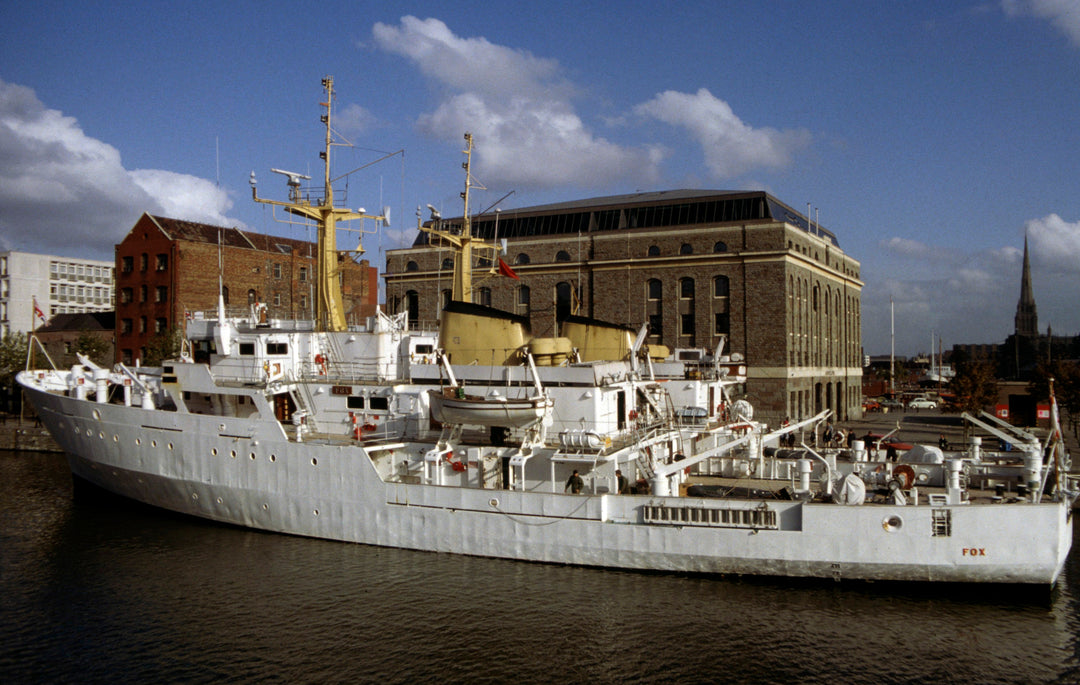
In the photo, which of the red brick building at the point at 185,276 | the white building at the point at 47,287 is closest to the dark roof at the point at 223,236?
the red brick building at the point at 185,276

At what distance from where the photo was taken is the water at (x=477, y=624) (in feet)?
45.3

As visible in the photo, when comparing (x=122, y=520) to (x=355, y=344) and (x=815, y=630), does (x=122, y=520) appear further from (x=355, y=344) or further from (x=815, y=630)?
(x=815, y=630)

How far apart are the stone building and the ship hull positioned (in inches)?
977

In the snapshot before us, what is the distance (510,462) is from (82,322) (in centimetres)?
4967

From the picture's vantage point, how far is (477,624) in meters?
15.6

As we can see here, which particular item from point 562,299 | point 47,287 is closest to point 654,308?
point 562,299

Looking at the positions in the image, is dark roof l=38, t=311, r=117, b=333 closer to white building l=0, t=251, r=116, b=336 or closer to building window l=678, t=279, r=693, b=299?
white building l=0, t=251, r=116, b=336

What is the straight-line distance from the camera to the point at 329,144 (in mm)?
25375

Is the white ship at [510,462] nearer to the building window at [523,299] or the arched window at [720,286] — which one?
the arched window at [720,286]

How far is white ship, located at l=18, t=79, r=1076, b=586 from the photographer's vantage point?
56.3 feet

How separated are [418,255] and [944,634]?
4527 centimetres

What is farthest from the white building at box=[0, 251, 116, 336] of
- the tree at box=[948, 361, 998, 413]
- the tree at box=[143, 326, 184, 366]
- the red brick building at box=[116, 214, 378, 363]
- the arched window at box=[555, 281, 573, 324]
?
the tree at box=[948, 361, 998, 413]

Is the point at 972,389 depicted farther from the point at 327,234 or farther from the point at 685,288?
the point at 327,234

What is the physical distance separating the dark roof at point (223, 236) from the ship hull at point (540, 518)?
102ft
